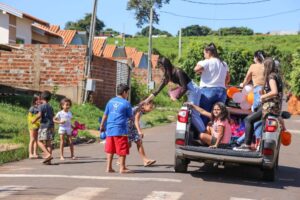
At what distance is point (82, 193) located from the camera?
7.99m

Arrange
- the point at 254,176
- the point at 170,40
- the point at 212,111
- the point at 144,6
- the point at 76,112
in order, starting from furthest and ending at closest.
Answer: the point at 170,40 < the point at 144,6 < the point at 76,112 < the point at 254,176 < the point at 212,111

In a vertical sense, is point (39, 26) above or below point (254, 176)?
above

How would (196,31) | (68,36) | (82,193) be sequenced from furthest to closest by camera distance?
(196,31)
(68,36)
(82,193)

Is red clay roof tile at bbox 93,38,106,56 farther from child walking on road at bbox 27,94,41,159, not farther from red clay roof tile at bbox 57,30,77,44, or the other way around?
child walking on road at bbox 27,94,41,159

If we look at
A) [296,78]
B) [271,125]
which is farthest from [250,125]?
[296,78]

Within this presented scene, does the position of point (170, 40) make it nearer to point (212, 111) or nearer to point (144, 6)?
point (144, 6)

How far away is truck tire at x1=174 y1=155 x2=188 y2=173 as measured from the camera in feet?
33.1

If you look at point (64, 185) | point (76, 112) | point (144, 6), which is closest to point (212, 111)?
point (64, 185)

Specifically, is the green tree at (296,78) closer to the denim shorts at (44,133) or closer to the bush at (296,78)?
the bush at (296,78)

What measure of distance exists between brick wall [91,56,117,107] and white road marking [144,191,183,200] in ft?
57.6

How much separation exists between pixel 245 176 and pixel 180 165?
4.40 feet

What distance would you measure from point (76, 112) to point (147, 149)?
8.29 metres

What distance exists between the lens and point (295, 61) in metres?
40.2

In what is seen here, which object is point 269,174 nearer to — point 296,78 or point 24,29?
point 296,78
